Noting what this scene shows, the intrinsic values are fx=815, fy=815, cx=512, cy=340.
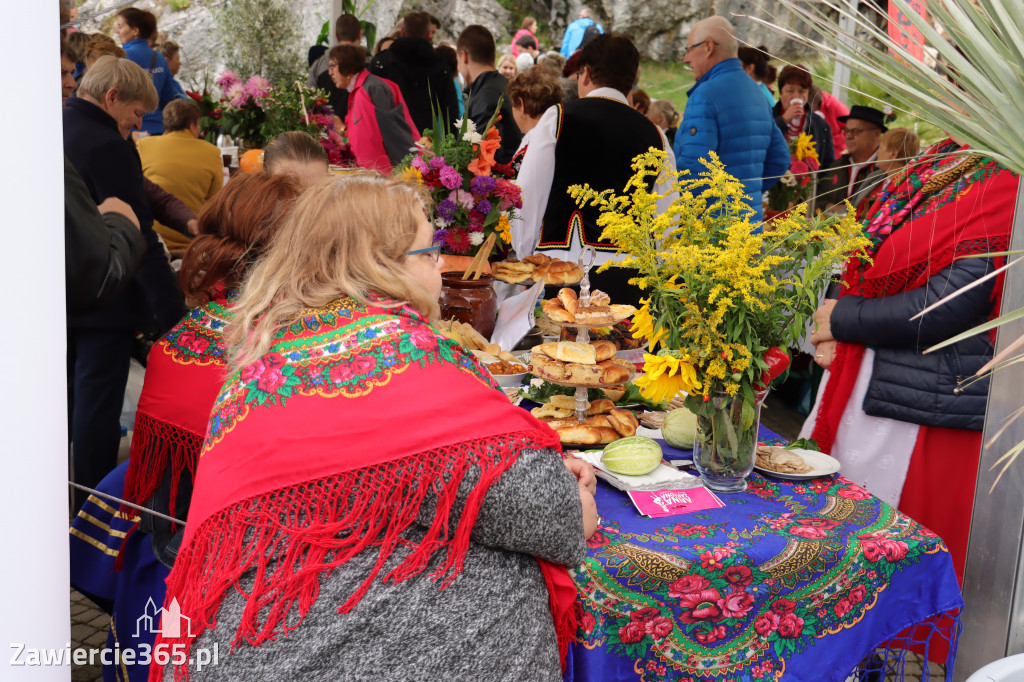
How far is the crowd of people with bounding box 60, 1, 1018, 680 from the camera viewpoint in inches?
48.8

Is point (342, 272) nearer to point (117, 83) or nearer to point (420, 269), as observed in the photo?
point (420, 269)

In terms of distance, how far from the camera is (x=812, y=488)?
1805 millimetres

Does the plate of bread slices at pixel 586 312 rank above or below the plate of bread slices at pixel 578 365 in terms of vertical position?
above

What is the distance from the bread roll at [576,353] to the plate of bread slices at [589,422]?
0.14 metres

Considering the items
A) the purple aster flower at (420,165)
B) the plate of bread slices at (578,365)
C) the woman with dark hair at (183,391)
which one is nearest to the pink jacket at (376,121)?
the purple aster flower at (420,165)

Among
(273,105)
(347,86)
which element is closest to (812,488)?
(273,105)

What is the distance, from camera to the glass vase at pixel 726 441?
5.58 ft

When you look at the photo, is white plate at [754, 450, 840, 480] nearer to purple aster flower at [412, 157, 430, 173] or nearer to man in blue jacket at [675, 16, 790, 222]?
purple aster flower at [412, 157, 430, 173]

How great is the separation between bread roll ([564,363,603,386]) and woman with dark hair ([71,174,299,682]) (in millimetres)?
747

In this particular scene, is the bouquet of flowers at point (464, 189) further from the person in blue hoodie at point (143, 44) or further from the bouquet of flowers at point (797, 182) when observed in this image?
the person in blue hoodie at point (143, 44)

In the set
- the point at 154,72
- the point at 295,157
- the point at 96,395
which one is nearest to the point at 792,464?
the point at 295,157

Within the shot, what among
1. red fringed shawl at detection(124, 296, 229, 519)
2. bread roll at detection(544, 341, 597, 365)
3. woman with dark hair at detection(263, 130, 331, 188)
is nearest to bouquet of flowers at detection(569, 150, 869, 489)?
bread roll at detection(544, 341, 597, 365)

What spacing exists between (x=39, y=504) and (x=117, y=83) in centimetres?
262

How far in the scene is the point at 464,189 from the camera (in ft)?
9.46
